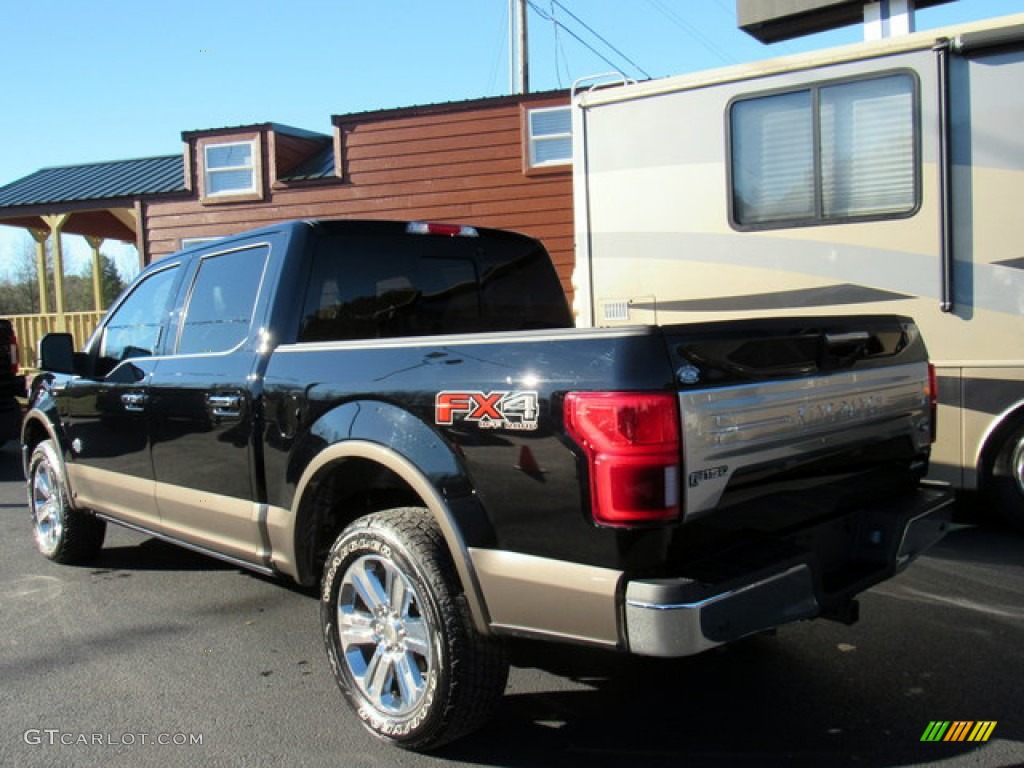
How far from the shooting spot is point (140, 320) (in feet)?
15.6

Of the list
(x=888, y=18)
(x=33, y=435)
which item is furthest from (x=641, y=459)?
(x=888, y=18)

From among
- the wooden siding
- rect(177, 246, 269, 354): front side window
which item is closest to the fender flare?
rect(177, 246, 269, 354): front side window

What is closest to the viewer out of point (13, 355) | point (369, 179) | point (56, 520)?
point (56, 520)

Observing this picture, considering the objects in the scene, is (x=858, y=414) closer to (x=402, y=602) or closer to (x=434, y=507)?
(x=434, y=507)

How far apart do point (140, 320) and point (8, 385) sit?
6.18 metres

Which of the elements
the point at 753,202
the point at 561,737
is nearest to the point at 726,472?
the point at 561,737

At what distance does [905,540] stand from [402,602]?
5.79 ft

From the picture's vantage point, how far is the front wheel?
272 centimetres

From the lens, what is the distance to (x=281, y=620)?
169 inches

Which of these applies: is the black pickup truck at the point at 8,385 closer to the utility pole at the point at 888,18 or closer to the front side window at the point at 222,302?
the front side window at the point at 222,302

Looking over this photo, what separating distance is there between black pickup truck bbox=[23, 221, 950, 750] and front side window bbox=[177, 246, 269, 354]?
0.05 feet

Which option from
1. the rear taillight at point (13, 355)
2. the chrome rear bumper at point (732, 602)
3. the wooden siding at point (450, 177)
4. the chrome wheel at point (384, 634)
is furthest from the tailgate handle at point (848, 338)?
the wooden siding at point (450, 177)

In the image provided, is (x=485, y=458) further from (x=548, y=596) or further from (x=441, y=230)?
(x=441, y=230)

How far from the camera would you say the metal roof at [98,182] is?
16766mm
